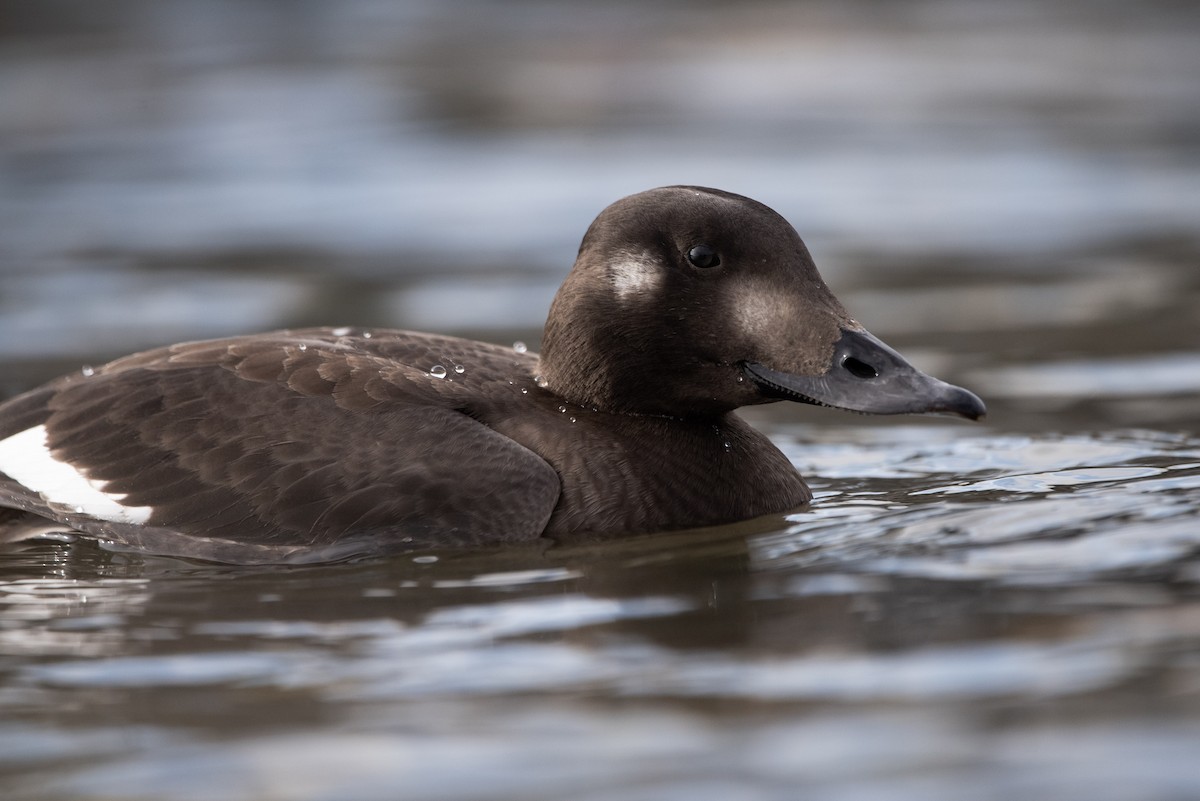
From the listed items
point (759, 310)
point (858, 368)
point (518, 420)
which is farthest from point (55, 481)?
point (858, 368)

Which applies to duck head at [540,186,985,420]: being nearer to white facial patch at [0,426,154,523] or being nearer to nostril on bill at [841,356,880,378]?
nostril on bill at [841,356,880,378]

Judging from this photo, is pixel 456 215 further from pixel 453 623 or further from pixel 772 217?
pixel 453 623

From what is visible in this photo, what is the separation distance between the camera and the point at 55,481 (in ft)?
18.4

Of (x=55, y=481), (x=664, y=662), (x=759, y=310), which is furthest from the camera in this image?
(x=55, y=481)

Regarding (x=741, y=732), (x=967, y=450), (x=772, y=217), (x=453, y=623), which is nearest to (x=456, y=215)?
(x=967, y=450)

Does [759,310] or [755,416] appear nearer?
[759,310]

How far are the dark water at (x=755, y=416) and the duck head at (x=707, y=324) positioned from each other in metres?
0.44

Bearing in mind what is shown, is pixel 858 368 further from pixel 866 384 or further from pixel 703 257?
pixel 703 257

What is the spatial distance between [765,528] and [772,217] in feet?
3.07

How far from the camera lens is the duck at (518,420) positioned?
5.24 m

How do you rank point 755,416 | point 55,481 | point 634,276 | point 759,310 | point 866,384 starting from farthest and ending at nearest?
point 755,416 → point 55,481 → point 634,276 → point 759,310 → point 866,384

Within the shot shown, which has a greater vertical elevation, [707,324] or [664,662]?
[707,324]

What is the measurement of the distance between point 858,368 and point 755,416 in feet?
Result: 7.93

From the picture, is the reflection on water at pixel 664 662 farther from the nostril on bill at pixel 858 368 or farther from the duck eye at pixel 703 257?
the duck eye at pixel 703 257
